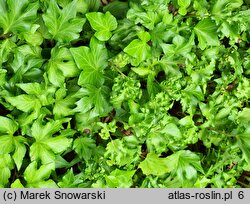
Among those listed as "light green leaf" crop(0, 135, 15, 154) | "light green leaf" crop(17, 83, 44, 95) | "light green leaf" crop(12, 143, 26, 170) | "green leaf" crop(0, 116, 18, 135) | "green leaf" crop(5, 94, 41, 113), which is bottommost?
"light green leaf" crop(12, 143, 26, 170)

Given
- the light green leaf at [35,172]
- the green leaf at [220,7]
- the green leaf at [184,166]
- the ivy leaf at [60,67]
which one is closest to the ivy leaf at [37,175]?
the light green leaf at [35,172]

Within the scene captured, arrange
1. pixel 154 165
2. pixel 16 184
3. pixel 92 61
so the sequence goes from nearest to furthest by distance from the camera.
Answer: pixel 16 184, pixel 92 61, pixel 154 165

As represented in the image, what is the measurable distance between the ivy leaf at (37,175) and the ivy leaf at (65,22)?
61cm

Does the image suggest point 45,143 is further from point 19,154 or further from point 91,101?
point 91,101

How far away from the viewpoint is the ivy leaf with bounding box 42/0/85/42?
2004 mm

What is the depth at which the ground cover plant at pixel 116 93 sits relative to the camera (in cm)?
197

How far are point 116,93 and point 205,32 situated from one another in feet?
1.91

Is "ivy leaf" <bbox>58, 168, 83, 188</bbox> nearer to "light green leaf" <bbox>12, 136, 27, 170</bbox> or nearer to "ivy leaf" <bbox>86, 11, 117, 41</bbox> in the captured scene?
"light green leaf" <bbox>12, 136, 27, 170</bbox>

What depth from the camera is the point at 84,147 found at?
6.85 ft

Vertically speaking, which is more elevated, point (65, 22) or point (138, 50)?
point (65, 22)

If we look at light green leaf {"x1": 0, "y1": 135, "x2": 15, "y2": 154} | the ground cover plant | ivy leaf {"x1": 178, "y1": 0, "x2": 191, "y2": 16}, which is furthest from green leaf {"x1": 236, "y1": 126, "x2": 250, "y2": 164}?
light green leaf {"x1": 0, "y1": 135, "x2": 15, "y2": 154}

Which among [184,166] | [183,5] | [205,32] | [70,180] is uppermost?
[183,5]

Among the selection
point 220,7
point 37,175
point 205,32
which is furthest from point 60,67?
point 220,7

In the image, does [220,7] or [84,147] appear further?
[220,7]
